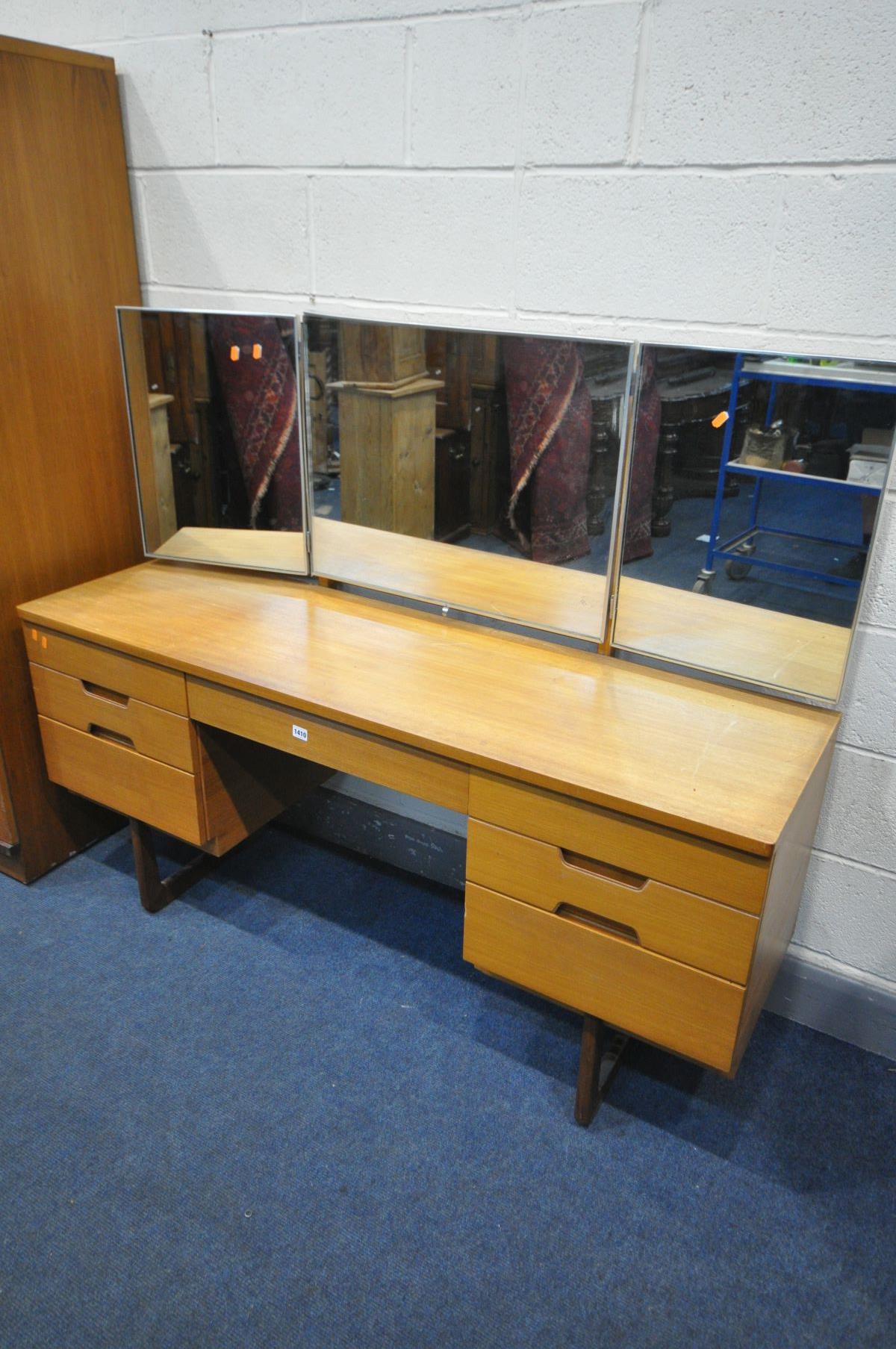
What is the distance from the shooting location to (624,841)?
1299mm

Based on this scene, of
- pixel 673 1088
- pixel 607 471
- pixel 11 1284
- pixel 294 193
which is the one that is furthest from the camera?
pixel 294 193

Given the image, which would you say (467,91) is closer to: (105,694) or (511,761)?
(511,761)

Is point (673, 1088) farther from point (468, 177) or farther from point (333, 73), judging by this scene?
point (333, 73)

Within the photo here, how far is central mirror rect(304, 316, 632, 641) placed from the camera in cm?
163

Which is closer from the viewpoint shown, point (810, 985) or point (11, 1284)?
point (11, 1284)

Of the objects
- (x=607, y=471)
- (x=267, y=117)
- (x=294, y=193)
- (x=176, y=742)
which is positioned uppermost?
(x=267, y=117)

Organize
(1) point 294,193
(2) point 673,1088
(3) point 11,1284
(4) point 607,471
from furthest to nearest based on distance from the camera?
(1) point 294,193 → (2) point 673,1088 → (4) point 607,471 → (3) point 11,1284

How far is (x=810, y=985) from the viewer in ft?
6.00

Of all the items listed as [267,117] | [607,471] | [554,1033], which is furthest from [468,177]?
[554,1033]

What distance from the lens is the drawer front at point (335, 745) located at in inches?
56.8

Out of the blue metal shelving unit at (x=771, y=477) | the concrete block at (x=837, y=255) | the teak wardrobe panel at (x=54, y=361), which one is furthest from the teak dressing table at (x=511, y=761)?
the concrete block at (x=837, y=255)

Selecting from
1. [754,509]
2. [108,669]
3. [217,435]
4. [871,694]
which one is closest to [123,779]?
[108,669]

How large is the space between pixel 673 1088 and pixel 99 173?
2.07 m

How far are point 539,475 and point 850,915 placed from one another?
969mm
